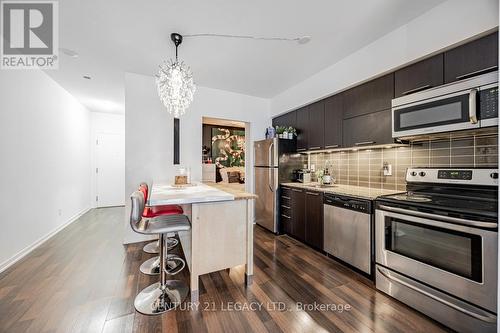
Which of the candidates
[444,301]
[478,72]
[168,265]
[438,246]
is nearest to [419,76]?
[478,72]

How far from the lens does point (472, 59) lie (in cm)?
167

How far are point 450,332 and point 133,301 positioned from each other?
255 centimetres

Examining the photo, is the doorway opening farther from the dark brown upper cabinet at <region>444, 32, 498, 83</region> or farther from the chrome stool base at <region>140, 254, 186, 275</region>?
the dark brown upper cabinet at <region>444, 32, 498, 83</region>

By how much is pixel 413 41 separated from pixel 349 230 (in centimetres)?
205

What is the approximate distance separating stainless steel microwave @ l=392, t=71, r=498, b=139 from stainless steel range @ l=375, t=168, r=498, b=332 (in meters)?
0.49

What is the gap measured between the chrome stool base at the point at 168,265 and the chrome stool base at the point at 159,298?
335 mm

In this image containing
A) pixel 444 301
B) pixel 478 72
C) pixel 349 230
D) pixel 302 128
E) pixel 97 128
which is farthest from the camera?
pixel 97 128

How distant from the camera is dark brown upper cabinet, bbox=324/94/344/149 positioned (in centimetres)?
290

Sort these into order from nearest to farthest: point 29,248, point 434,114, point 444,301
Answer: point 444,301 → point 434,114 → point 29,248

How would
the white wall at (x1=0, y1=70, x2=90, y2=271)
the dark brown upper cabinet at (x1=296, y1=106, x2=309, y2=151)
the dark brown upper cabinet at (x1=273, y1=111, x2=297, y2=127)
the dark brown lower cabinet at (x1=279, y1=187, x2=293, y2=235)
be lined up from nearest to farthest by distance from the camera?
the white wall at (x1=0, y1=70, x2=90, y2=271) < the dark brown lower cabinet at (x1=279, y1=187, x2=293, y2=235) < the dark brown upper cabinet at (x1=296, y1=106, x2=309, y2=151) < the dark brown upper cabinet at (x1=273, y1=111, x2=297, y2=127)

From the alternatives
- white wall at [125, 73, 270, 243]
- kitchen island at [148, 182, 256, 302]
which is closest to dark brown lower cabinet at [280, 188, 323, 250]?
kitchen island at [148, 182, 256, 302]

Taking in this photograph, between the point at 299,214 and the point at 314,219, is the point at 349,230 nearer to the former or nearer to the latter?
the point at 314,219

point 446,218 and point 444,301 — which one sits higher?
point 446,218

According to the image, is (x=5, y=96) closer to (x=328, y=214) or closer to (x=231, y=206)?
(x=231, y=206)
